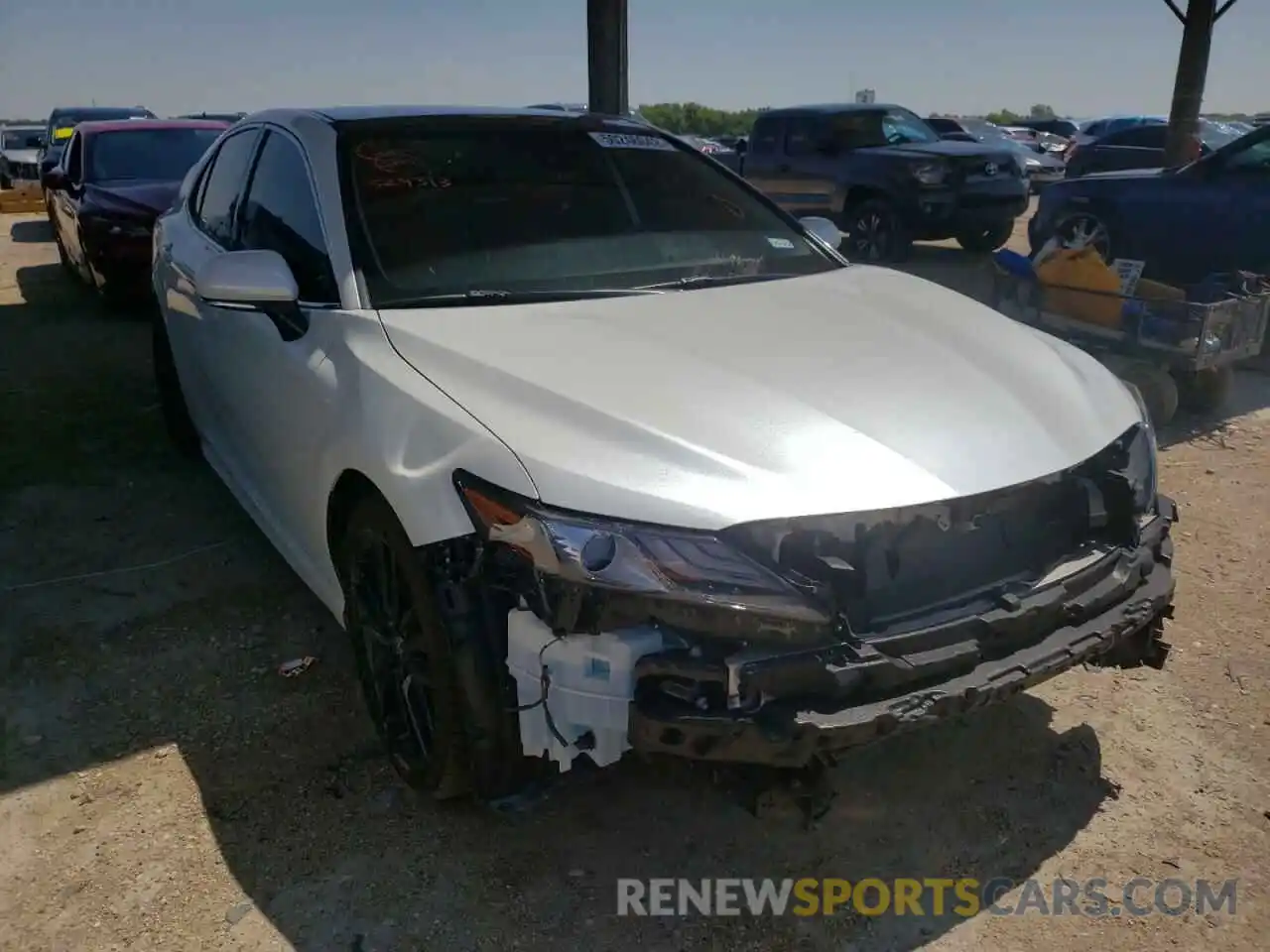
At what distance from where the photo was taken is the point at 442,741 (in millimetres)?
2428

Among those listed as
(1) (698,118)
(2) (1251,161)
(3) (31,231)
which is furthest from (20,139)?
(1) (698,118)

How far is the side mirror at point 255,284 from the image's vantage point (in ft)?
9.27

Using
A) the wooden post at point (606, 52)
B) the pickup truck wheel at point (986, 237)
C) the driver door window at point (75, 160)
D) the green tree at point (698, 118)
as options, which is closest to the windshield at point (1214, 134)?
the pickup truck wheel at point (986, 237)

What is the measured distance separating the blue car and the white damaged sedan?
18.0 feet

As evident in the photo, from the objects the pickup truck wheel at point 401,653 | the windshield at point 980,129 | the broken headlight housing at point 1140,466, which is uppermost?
the windshield at point 980,129

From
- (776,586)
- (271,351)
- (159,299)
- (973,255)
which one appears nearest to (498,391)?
(776,586)

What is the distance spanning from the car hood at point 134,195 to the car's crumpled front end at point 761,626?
7.49m

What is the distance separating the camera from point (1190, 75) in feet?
42.1

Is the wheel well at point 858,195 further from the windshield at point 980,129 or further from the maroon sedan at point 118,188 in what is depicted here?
the windshield at point 980,129

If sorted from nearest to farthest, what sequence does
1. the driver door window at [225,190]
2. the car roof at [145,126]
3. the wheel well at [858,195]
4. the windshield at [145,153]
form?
the driver door window at [225,190], the windshield at [145,153], the car roof at [145,126], the wheel well at [858,195]

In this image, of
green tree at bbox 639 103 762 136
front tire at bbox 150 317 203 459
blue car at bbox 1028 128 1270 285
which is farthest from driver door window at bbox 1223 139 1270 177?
green tree at bbox 639 103 762 136

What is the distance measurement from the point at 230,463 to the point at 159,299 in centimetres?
126

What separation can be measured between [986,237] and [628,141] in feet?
31.3

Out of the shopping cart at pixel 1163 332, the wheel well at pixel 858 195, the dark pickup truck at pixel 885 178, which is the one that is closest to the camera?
the shopping cart at pixel 1163 332
